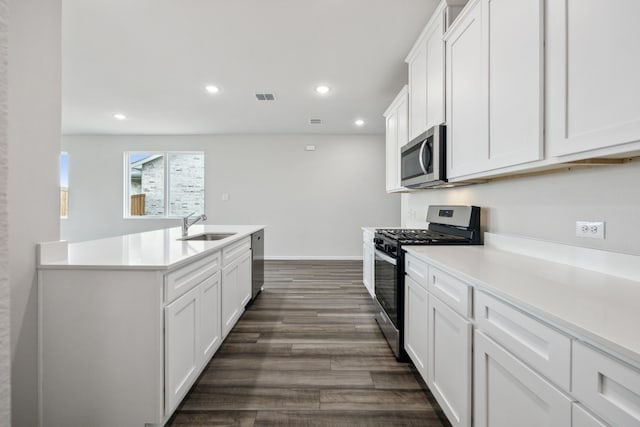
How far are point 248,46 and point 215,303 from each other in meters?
2.29

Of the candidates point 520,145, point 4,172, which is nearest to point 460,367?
point 520,145

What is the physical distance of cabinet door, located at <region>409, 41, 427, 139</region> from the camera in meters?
2.39

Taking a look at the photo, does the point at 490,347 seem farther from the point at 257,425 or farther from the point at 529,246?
the point at 257,425

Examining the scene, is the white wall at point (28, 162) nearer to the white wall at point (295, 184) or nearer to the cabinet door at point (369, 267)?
the cabinet door at point (369, 267)

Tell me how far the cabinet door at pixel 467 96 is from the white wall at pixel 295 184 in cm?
399

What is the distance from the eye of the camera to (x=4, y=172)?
33.9 inches

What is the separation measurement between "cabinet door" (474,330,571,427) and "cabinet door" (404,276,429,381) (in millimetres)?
503

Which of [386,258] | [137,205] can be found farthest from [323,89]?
[137,205]

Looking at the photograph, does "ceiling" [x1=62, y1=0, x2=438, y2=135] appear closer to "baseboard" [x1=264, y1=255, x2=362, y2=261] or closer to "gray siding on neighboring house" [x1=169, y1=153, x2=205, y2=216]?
"gray siding on neighboring house" [x1=169, y1=153, x2=205, y2=216]

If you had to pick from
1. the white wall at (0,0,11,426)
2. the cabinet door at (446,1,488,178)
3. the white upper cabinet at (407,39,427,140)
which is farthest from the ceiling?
the white wall at (0,0,11,426)

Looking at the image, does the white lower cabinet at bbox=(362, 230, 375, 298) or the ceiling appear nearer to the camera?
the ceiling

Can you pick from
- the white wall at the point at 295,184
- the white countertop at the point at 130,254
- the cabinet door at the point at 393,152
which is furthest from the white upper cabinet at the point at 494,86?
the white wall at the point at 295,184

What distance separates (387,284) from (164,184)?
222 inches

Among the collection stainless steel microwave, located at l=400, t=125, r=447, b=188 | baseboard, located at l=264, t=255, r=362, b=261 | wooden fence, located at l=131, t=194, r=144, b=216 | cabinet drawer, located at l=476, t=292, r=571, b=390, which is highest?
stainless steel microwave, located at l=400, t=125, r=447, b=188
